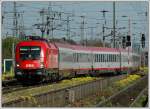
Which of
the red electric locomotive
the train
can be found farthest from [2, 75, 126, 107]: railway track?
the train

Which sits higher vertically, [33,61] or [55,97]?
[33,61]

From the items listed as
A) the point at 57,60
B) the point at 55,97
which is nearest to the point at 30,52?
the point at 57,60

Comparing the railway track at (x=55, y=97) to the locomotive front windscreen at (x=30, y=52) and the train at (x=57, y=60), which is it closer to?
the train at (x=57, y=60)

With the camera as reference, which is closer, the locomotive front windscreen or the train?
the train

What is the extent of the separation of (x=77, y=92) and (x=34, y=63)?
672 cm

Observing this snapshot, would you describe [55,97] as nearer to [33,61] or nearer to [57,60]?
[33,61]

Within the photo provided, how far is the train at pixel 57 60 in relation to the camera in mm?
25750

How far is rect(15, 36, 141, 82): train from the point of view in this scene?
25.8 meters

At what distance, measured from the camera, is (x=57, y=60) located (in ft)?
96.6

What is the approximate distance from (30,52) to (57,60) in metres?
3.65

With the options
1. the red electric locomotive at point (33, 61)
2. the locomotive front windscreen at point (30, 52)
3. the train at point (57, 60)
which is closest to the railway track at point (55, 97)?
the red electric locomotive at point (33, 61)

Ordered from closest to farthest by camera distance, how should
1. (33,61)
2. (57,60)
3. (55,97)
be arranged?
(55,97) → (33,61) → (57,60)

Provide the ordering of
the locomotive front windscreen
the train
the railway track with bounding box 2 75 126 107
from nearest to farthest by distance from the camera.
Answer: the railway track with bounding box 2 75 126 107 < the train < the locomotive front windscreen

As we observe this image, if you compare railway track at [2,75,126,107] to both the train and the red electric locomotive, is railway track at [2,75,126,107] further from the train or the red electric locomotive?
the train
